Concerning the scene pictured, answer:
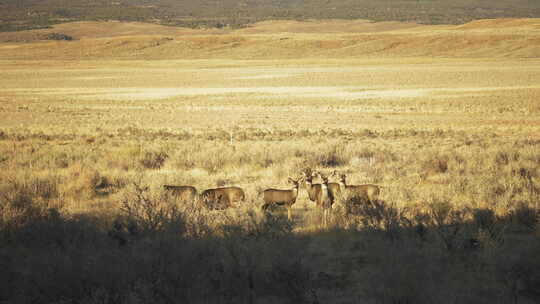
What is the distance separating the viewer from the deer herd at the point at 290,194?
27.5 ft

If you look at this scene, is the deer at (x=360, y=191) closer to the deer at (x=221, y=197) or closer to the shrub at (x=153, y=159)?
the deer at (x=221, y=197)

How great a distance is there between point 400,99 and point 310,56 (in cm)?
4926

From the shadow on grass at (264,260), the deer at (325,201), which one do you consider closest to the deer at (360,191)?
the deer at (325,201)

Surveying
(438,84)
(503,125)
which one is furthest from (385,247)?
(438,84)

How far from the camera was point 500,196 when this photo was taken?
30.0 ft

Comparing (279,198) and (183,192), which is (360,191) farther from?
(183,192)

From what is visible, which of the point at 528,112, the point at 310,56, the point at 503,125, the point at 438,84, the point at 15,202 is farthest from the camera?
the point at 310,56

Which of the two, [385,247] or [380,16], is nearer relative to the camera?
[385,247]

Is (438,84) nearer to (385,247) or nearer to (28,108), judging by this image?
(28,108)

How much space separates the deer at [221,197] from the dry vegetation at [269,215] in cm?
21

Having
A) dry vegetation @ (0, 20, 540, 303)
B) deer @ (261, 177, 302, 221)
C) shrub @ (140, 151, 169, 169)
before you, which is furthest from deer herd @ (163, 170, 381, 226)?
shrub @ (140, 151, 169, 169)

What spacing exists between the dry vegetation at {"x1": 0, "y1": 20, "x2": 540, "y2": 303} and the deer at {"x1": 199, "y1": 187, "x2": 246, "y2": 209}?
209mm

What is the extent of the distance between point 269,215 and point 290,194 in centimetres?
152

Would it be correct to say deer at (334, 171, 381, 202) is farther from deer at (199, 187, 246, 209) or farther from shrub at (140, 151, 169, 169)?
shrub at (140, 151, 169, 169)
